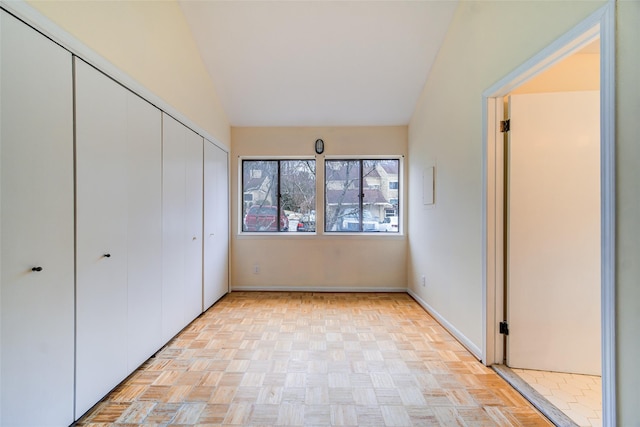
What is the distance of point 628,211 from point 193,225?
3.10 m

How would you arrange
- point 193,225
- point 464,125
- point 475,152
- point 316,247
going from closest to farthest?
point 475,152 < point 464,125 < point 193,225 < point 316,247

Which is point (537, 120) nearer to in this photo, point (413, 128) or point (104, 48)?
point (413, 128)

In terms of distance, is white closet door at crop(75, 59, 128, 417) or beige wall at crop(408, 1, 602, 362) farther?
beige wall at crop(408, 1, 602, 362)

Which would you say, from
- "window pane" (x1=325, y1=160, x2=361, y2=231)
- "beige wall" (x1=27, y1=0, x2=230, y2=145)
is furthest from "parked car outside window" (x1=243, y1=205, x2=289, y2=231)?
"beige wall" (x1=27, y1=0, x2=230, y2=145)

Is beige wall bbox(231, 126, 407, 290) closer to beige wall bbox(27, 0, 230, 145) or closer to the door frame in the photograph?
beige wall bbox(27, 0, 230, 145)

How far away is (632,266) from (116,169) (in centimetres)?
265

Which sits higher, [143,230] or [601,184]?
[601,184]

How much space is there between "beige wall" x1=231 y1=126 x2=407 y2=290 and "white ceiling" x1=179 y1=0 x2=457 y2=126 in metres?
0.22

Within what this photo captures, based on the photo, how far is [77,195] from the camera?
1.52m

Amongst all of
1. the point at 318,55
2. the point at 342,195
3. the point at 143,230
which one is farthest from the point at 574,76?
the point at 143,230

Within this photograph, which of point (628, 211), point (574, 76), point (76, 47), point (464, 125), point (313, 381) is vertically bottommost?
point (313, 381)

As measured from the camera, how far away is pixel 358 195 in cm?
427

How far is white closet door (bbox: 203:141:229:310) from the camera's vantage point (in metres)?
3.31

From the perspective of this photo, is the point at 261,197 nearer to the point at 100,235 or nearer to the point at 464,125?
the point at 100,235
